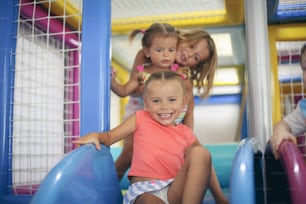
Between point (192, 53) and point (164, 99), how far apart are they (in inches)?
15.4

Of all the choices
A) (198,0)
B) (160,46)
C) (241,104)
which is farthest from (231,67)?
(160,46)

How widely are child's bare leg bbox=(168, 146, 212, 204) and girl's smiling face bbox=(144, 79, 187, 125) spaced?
148mm

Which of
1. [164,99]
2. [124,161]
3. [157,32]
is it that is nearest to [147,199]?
[164,99]

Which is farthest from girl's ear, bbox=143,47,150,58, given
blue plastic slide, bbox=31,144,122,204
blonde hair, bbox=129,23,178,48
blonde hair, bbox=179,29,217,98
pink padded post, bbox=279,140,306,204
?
pink padded post, bbox=279,140,306,204

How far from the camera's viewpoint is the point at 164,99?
0.93m

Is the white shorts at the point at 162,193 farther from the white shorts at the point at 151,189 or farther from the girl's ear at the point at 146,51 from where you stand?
the girl's ear at the point at 146,51

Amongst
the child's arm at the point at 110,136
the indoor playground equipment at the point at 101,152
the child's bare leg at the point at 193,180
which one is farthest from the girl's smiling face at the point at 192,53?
the child's bare leg at the point at 193,180

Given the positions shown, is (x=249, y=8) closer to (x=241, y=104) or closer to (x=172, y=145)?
(x=172, y=145)

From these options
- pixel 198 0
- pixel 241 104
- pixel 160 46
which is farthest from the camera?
pixel 241 104

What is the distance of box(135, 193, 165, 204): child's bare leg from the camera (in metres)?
0.82

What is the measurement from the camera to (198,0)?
1.33 metres

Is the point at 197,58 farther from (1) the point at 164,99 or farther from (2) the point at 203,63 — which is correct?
(1) the point at 164,99

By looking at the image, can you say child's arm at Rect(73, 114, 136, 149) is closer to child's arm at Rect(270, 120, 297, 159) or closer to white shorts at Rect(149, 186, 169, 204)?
white shorts at Rect(149, 186, 169, 204)

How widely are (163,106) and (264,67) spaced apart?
291 millimetres
